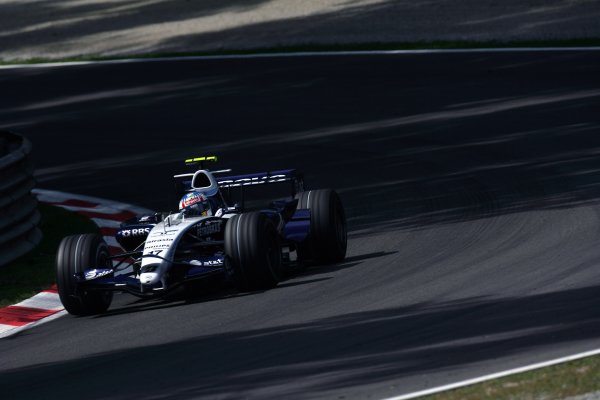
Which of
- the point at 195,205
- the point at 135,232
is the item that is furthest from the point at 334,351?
the point at 135,232

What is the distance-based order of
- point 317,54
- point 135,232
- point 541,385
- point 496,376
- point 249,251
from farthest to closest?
point 317,54
point 135,232
point 249,251
point 496,376
point 541,385

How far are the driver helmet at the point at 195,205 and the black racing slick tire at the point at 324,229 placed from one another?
0.99m

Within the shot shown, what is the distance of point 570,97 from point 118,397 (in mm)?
13456

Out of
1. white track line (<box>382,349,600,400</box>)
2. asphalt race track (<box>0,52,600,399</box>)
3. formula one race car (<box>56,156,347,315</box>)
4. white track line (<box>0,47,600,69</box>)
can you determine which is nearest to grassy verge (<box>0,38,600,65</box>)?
white track line (<box>0,47,600,69</box>)

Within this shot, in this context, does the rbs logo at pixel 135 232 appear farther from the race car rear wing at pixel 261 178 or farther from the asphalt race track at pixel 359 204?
the race car rear wing at pixel 261 178

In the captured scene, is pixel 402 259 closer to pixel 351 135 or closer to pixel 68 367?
pixel 68 367

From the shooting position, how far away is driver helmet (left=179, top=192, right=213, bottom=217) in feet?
37.2

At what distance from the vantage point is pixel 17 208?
45.3 feet

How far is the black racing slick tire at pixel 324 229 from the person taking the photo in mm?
11812

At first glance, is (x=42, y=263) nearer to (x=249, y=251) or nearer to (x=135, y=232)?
(x=135, y=232)

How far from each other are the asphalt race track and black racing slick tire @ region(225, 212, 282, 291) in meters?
0.25

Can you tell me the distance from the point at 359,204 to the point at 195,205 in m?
3.78

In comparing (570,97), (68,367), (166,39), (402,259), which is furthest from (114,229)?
(166,39)

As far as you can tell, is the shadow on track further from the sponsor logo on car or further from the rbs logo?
the rbs logo
